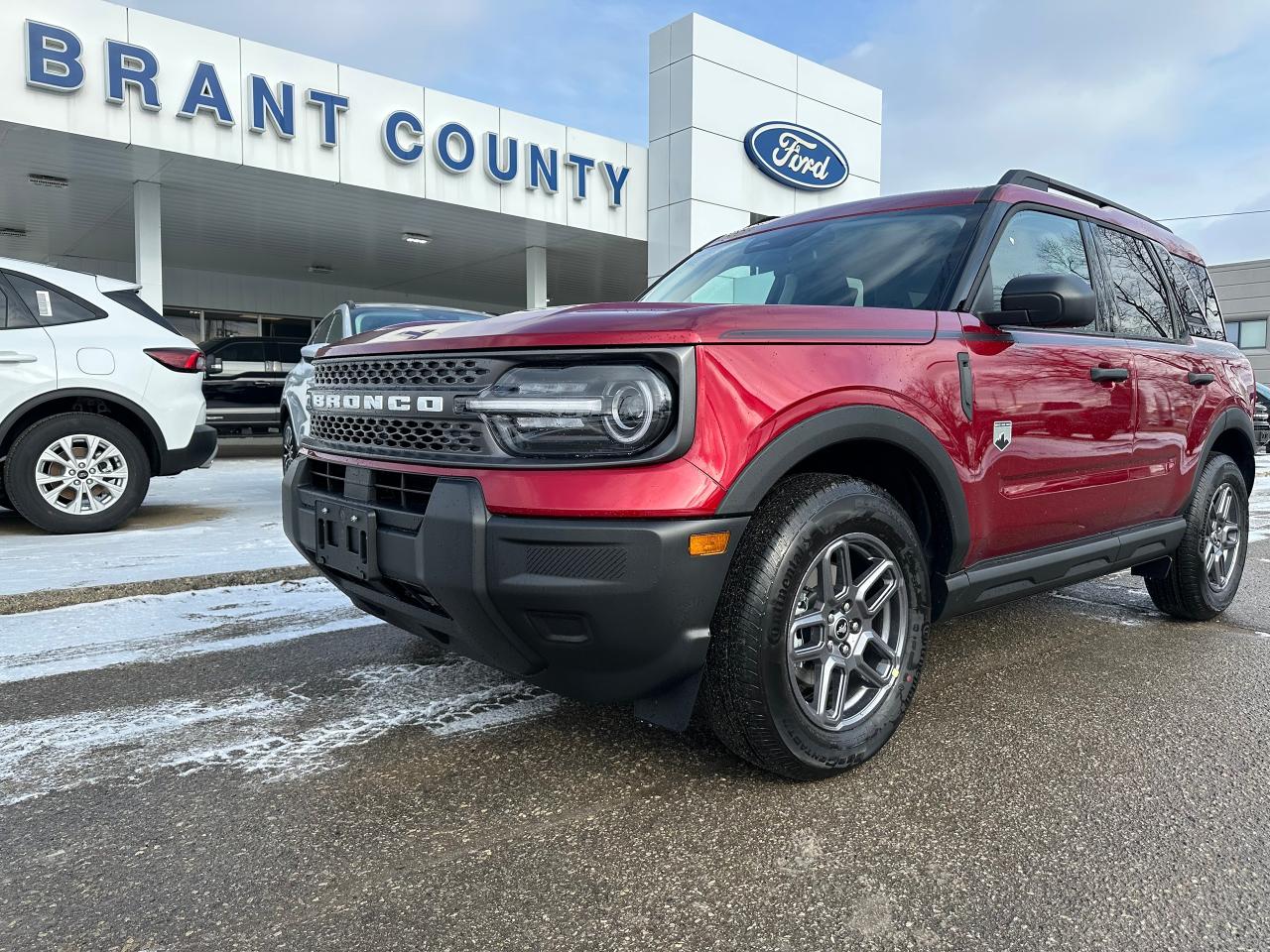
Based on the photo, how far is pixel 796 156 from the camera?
17422 millimetres

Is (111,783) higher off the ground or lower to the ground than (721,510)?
lower

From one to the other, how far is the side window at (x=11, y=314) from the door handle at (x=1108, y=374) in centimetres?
586

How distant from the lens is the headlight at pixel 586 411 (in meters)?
1.98

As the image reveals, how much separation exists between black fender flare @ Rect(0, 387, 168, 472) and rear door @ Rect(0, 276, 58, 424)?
0.09 feet

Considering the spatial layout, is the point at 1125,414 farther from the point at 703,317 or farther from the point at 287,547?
the point at 287,547

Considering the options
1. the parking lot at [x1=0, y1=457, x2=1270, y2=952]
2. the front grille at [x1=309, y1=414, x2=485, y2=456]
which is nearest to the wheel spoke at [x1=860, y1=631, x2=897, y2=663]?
the parking lot at [x1=0, y1=457, x2=1270, y2=952]

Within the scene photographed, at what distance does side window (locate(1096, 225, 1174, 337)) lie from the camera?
3551 millimetres

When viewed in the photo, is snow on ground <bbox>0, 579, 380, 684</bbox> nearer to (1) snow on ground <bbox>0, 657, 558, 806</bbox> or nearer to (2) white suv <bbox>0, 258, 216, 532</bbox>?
(1) snow on ground <bbox>0, 657, 558, 806</bbox>

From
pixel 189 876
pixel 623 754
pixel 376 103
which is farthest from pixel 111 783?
pixel 376 103

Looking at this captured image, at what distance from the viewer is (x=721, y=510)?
2.02 metres

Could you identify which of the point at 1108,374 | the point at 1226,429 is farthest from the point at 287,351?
the point at 1108,374

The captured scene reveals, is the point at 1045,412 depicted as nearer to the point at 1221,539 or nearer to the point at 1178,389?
the point at 1178,389

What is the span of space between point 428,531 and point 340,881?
760mm

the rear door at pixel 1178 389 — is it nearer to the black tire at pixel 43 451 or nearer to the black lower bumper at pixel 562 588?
the black lower bumper at pixel 562 588
